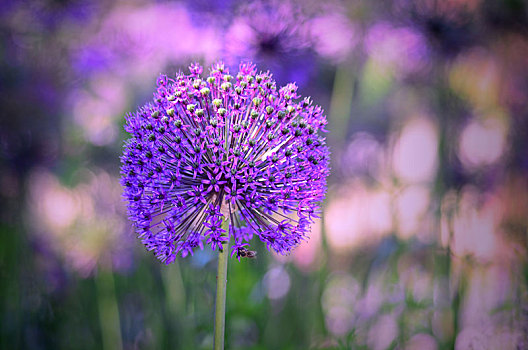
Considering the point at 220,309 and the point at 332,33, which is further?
the point at 332,33

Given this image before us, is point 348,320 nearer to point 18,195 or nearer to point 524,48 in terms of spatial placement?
point 524,48

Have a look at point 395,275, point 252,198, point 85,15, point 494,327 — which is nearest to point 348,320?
point 395,275

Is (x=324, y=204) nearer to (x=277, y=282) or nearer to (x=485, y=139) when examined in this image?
(x=277, y=282)

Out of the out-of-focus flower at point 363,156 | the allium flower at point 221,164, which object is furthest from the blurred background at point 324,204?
the allium flower at point 221,164

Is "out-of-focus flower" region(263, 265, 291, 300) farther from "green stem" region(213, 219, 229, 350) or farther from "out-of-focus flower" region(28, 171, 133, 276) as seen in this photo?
"green stem" region(213, 219, 229, 350)

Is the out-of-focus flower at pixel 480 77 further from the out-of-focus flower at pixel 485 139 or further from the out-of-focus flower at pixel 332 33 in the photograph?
the out-of-focus flower at pixel 332 33

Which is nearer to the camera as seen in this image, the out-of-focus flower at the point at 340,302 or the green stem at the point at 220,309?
the green stem at the point at 220,309

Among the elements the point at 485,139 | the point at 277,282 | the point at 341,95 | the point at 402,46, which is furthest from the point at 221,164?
the point at 485,139

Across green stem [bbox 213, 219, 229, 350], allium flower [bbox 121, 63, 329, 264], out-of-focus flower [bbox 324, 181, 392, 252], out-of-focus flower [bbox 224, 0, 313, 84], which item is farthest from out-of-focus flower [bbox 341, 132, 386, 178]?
green stem [bbox 213, 219, 229, 350]
